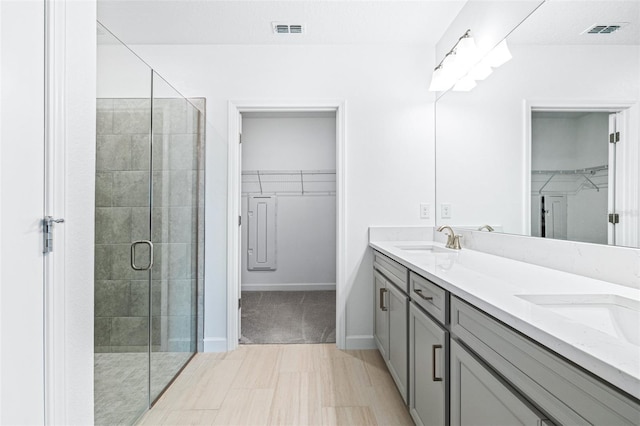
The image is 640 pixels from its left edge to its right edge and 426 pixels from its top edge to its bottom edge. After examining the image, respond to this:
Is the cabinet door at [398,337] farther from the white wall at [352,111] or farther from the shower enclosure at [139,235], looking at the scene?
the shower enclosure at [139,235]

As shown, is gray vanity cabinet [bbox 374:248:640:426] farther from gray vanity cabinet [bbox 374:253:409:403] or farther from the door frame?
the door frame

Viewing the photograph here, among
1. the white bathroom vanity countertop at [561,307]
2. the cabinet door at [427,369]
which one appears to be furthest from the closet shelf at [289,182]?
the cabinet door at [427,369]

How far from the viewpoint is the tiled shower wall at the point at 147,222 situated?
157 centimetres

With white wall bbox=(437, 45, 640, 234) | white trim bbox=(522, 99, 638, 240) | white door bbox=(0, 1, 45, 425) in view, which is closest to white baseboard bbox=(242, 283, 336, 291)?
white wall bbox=(437, 45, 640, 234)

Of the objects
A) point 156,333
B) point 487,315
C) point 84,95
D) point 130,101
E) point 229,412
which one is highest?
point 130,101

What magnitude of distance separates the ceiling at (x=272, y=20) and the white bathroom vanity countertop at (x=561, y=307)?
5.73ft

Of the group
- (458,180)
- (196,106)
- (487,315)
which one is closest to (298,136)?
(196,106)

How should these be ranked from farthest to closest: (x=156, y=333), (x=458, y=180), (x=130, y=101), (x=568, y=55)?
(x=458, y=180)
(x=156, y=333)
(x=130, y=101)
(x=568, y=55)

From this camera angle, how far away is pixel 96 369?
1.48 metres

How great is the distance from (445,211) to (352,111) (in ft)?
3.59

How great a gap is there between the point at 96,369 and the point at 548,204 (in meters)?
2.20

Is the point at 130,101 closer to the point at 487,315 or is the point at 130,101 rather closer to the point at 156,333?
the point at 156,333

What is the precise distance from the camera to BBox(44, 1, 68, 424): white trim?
1006 millimetres

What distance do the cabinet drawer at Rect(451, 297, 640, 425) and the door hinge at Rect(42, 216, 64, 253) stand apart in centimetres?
131
